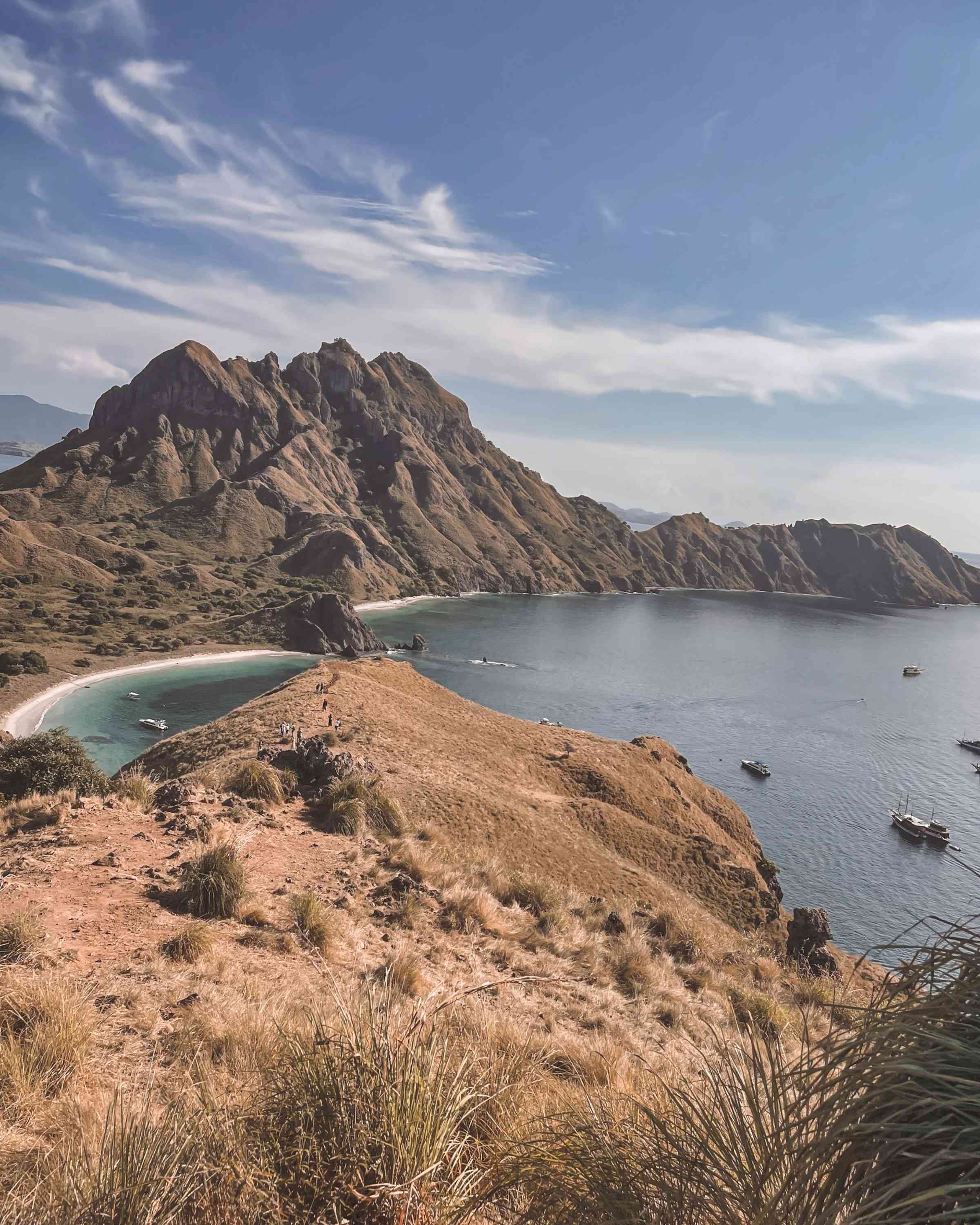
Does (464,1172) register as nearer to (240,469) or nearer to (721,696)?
(721,696)

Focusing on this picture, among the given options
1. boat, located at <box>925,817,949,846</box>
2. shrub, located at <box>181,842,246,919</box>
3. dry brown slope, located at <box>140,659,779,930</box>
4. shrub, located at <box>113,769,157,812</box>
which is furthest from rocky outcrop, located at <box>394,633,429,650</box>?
shrub, located at <box>181,842,246,919</box>

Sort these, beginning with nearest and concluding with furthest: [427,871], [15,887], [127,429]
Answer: [15,887] < [427,871] < [127,429]

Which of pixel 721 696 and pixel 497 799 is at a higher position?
pixel 497 799

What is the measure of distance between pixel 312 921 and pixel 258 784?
23.1ft

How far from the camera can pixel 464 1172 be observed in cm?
285

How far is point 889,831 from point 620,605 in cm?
14023

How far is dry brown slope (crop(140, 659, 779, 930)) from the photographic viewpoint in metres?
19.4

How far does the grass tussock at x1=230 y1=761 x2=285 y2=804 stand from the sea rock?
14.2 m

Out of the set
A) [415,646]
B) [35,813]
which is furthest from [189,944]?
[415,646]

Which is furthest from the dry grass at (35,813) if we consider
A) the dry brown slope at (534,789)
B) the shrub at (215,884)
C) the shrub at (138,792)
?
the dry brown slope at (534,789)

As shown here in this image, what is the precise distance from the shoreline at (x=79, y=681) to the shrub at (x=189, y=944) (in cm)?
5445

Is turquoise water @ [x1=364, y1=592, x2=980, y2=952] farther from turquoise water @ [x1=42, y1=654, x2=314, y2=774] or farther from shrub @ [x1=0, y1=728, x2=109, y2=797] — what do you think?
shrub @ [x1=0, y1=728, x2=109, y2=797]

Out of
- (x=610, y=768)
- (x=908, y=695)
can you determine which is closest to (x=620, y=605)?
(x=908, y=695)

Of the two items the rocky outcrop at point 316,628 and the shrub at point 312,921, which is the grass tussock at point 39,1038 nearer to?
the shrub at point 312,921
